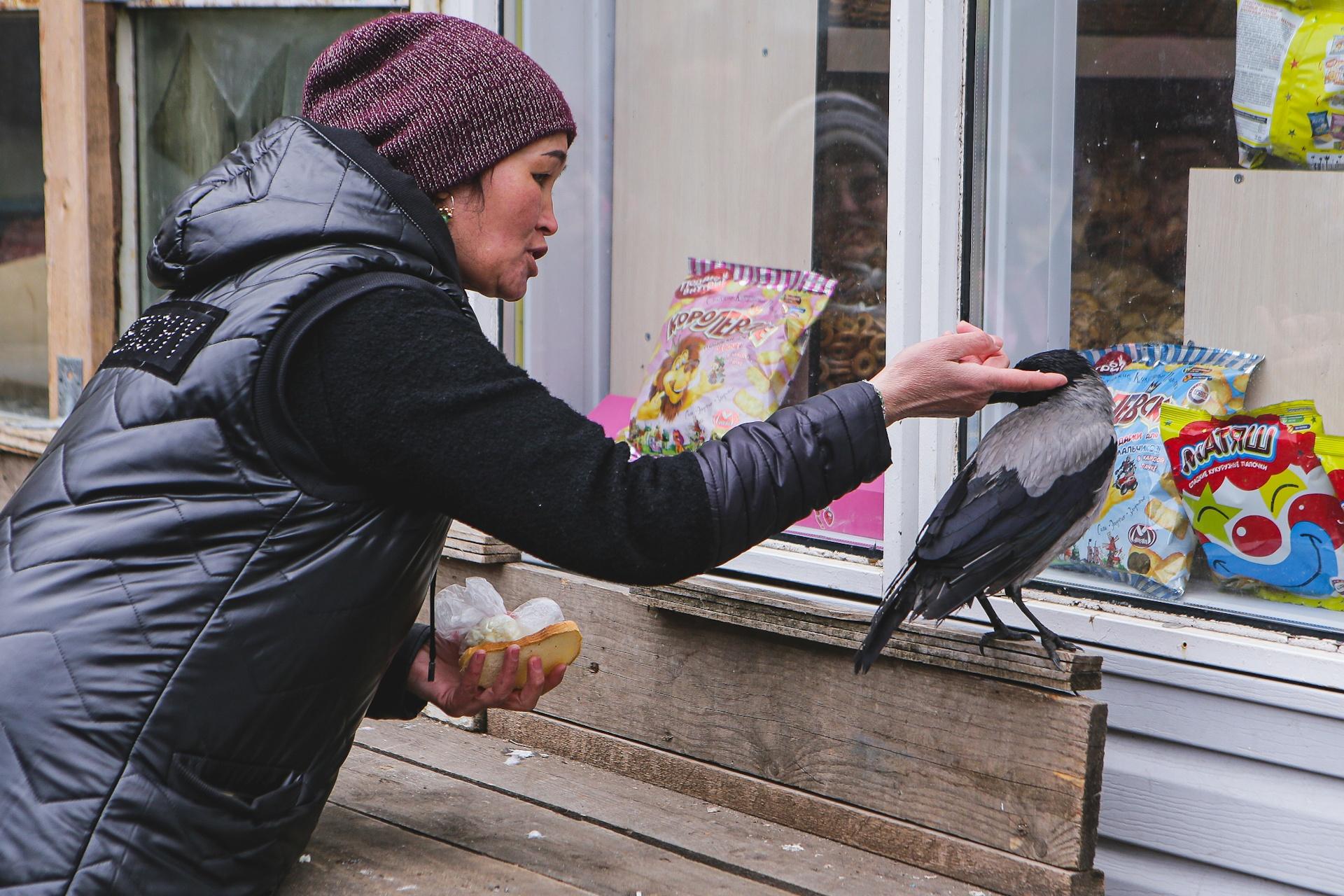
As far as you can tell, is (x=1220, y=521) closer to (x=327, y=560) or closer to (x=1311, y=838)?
(x=1311, y=838)

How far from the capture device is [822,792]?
2570 millimetres

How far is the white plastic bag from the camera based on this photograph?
7.19 feet

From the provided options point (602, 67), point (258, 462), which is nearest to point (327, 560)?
point (258, 462)

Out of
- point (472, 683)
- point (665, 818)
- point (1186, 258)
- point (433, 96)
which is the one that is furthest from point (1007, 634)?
point (433, 96)

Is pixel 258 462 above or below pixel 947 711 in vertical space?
above

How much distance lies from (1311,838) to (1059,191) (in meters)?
1.36

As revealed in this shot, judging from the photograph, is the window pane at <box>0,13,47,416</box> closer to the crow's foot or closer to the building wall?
the crow's foot

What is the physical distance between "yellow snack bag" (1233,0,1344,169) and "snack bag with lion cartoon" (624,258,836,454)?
3.37ft

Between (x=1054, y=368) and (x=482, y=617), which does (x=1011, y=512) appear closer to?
(x=1054, y=368)

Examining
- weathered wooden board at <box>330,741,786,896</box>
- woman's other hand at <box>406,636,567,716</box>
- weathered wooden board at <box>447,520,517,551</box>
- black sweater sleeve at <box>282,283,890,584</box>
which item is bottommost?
weathered wooden board at <box>330,741,786,896</box>

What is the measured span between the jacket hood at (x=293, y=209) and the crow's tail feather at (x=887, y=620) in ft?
3.19

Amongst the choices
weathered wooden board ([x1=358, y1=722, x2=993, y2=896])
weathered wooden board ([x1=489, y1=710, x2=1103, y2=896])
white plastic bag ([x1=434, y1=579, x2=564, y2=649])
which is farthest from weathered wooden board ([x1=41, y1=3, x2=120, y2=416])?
white plastic bag ([x1=434, y1=579, x2=564, y2=649])

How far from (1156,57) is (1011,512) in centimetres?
108

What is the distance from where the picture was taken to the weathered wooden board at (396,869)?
81.9 inches
